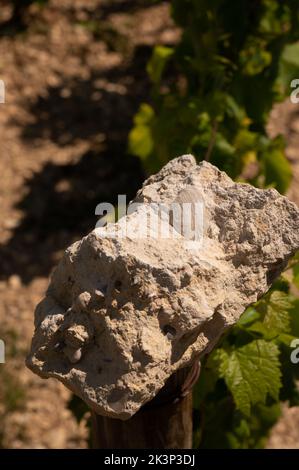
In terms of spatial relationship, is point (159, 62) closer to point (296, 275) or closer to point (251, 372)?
point (296, 275)

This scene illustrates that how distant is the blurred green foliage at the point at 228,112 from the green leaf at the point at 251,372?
0.13 m

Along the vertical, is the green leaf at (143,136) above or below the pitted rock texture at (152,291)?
above

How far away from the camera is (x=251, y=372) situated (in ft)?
6.25

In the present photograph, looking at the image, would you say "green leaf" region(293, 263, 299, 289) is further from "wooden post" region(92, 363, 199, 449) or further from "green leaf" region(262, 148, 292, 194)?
"green leaf" region(262, 148, 292, 194)

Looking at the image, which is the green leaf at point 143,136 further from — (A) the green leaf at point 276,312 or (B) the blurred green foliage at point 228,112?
(A) the green leaf at point 276,312

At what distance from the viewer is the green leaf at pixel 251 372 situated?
186 centimetres

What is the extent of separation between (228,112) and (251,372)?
113 centimetres

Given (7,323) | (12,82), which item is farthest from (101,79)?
(7,323)

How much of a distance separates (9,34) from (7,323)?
2.42 metres

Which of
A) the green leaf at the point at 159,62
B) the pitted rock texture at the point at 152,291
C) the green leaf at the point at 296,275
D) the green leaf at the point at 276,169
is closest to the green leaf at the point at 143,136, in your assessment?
the green leaf at the point at 159,62

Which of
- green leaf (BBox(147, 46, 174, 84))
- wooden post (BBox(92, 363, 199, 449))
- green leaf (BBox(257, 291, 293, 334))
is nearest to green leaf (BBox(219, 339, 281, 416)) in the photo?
green leaf (BBox(257, 291, 293, 334))

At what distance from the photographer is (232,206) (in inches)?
60.5

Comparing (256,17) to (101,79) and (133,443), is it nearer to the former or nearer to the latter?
(133,443)
